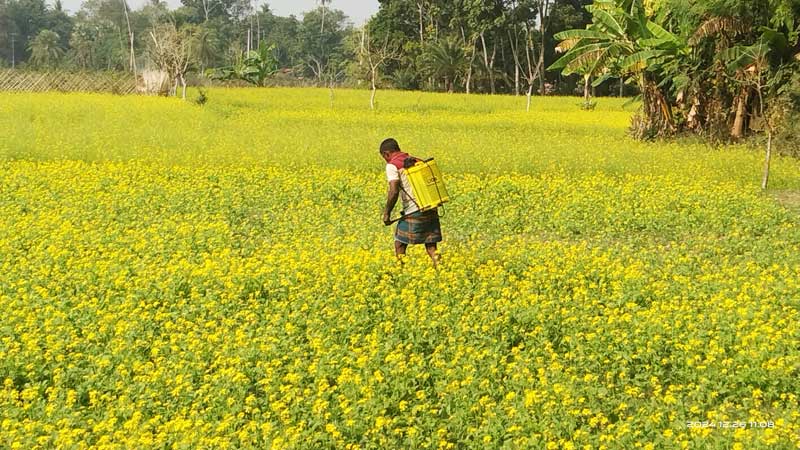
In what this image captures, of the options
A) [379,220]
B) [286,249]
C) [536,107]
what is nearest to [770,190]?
[379,220]

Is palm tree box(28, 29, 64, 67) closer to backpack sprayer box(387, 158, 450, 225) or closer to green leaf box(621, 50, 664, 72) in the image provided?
green leaf box(621, 50, 664, 72)

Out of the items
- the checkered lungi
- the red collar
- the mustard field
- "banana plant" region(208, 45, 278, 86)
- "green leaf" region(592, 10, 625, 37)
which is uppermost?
"green leaf" region(592, 10, 625, 37)

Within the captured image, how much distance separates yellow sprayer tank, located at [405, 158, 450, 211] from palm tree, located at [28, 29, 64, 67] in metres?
89.5

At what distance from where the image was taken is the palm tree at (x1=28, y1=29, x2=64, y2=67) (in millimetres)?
91250

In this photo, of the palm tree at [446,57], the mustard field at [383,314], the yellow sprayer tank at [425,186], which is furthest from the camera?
the palm tree at [446,57]

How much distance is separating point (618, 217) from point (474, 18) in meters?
44.3

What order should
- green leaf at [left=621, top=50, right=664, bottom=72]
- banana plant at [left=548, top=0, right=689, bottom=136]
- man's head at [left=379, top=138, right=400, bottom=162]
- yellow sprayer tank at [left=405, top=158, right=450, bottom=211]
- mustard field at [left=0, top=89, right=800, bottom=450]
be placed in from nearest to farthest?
mustard field at [left=0, top=89, right=800, bottom=450] < yellow sprayer tank at [left=405, top=158, right=450, bottom=211] < man's head at [left=379, top=138, right=400, bottom=162] < green leaf at [left=621, top=50, right=664, bottom=72] < banana plant at [left=548, top=0, right=689, bottom=136]

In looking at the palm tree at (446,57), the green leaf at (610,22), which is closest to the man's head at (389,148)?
the green leaf at (610,22)

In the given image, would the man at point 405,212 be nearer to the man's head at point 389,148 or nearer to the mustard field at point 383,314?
the man's head at point 389,148

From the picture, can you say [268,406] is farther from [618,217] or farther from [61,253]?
[618,217]

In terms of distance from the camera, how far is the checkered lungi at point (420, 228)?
9305mm

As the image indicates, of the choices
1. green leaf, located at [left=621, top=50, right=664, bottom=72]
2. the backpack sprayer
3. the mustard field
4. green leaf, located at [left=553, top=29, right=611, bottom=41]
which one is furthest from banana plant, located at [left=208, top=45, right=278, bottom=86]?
the backpack sprayer

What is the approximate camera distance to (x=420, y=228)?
9.33 meters

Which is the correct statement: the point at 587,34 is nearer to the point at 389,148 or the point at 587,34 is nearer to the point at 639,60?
the point at 639,60
